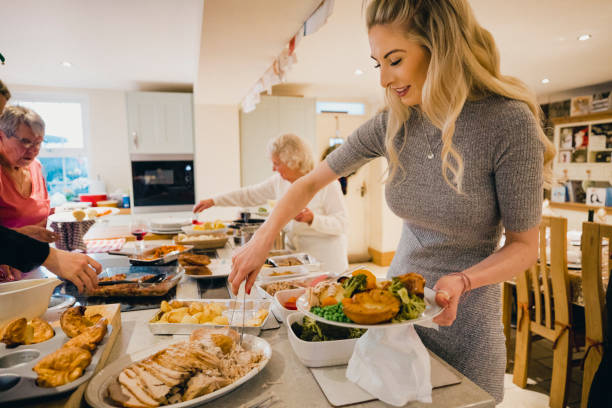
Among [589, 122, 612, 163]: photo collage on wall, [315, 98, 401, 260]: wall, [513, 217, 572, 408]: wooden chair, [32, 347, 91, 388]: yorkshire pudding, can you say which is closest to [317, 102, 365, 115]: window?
[315, 98, 401, 260]: wall

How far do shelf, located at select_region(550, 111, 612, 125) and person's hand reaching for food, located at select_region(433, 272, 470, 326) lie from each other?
5.37m

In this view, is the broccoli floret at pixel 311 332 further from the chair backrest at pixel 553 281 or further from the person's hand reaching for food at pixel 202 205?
the person's hand reaching for food at pixel 202 205

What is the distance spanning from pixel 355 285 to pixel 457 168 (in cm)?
48

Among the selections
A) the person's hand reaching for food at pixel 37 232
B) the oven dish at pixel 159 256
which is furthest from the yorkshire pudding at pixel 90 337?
the person's hand reaching for food at pixel 37 232

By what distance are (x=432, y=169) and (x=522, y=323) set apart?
2153 millimetres

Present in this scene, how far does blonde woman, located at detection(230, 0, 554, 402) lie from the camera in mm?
918

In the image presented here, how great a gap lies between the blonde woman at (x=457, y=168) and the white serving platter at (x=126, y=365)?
0.18 m

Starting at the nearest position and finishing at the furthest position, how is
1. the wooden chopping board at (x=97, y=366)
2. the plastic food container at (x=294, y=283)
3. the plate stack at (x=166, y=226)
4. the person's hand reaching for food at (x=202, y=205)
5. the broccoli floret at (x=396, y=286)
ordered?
the wooden chopping board at (x=97, y=366) → the broccoli floret at (x=396, y=286) → the plastic food container at (x=294, y=283) → the plate stack at (x=166, y=226) → the person's hand reaching for food at (x=202, y=205)

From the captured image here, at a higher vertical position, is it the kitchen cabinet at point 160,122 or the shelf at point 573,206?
the kitchen cabinet at point 160,122

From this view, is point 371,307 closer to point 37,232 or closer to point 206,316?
point 206,316

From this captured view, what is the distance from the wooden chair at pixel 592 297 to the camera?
1981 mm

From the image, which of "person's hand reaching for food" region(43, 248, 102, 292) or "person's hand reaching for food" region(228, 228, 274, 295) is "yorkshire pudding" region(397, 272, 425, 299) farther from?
"person's hand reaching for food" region(43, 248, 102, 292)

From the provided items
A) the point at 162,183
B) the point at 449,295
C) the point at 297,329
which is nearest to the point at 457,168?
the point at 449,295

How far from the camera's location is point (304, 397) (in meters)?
0.77
